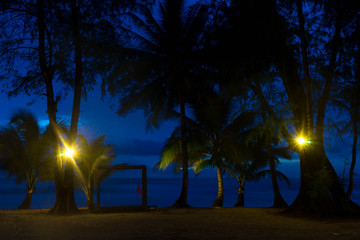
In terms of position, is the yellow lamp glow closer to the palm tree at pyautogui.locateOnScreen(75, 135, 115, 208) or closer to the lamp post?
the lamp post

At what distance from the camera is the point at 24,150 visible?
21891 mm

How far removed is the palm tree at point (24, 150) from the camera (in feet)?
70.9

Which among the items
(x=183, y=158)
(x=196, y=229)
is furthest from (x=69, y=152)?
(x=196, y=229)

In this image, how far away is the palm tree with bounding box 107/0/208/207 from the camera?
19.4m

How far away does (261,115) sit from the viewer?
556 inches

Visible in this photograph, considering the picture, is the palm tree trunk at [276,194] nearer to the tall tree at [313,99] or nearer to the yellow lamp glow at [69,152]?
the tall tree at [313,99]

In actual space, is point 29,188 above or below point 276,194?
above

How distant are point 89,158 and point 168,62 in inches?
312

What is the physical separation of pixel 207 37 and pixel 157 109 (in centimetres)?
601

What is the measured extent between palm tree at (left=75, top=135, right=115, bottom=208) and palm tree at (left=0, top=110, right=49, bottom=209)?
2.06 m

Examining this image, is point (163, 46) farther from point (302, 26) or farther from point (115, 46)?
point (302, 26)

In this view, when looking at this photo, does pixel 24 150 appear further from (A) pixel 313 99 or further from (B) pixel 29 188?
(A) pixel 313 99

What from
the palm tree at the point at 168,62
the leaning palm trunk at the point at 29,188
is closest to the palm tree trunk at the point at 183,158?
the palm tree at the point at 168,62

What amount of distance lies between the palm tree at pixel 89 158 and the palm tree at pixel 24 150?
6.75 ft
